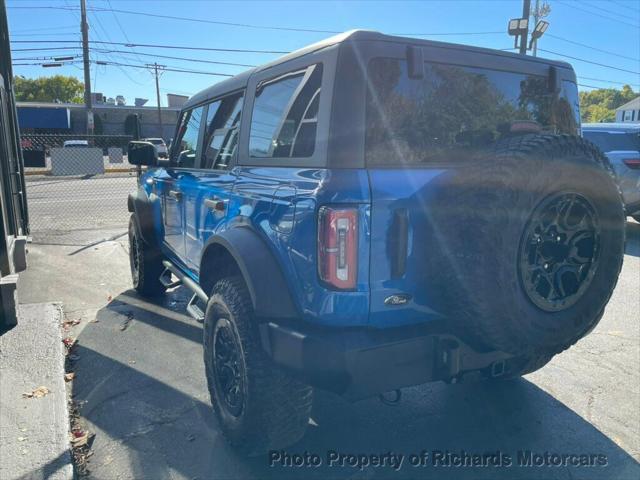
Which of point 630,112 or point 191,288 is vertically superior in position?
point 630,112

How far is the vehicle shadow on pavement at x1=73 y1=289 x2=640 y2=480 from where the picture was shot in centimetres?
264

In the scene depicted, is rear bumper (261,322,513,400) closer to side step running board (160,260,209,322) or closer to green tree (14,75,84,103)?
side step running board (160,260,209,322)

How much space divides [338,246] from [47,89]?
271ft

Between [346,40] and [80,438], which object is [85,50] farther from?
[346,40]

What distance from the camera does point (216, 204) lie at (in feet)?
10.1

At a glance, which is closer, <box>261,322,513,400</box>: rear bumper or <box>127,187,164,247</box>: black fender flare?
<box>261,322,513,400</box>: rear bumper

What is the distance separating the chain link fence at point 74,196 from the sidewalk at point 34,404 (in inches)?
178

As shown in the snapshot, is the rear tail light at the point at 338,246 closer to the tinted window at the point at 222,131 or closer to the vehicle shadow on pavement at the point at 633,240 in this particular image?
the tinted window at the point at 222,131

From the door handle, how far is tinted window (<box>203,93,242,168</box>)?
259mm

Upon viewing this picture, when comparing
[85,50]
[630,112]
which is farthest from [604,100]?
[85,50]

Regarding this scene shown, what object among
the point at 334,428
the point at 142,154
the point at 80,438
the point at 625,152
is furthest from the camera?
the point at 625,152

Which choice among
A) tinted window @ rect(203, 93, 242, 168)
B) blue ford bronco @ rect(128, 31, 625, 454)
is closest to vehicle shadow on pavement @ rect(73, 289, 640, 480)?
blue ford bronco @ rect(128, 31, 625, 454)

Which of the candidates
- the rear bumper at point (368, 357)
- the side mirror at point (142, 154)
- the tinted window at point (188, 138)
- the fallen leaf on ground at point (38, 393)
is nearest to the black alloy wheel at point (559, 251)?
the rear bumper at point (368, 357)

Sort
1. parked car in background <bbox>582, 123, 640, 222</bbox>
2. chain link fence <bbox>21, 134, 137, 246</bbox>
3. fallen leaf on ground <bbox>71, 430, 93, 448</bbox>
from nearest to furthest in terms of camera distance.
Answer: fallen leaf on ground <bbox>71, 430, 93, 448</bbox> < parked car in background <bbox>582, 123, 640, 222</bbox> < chain link fence <bbox>21, 134, 137, 246</bbox>
